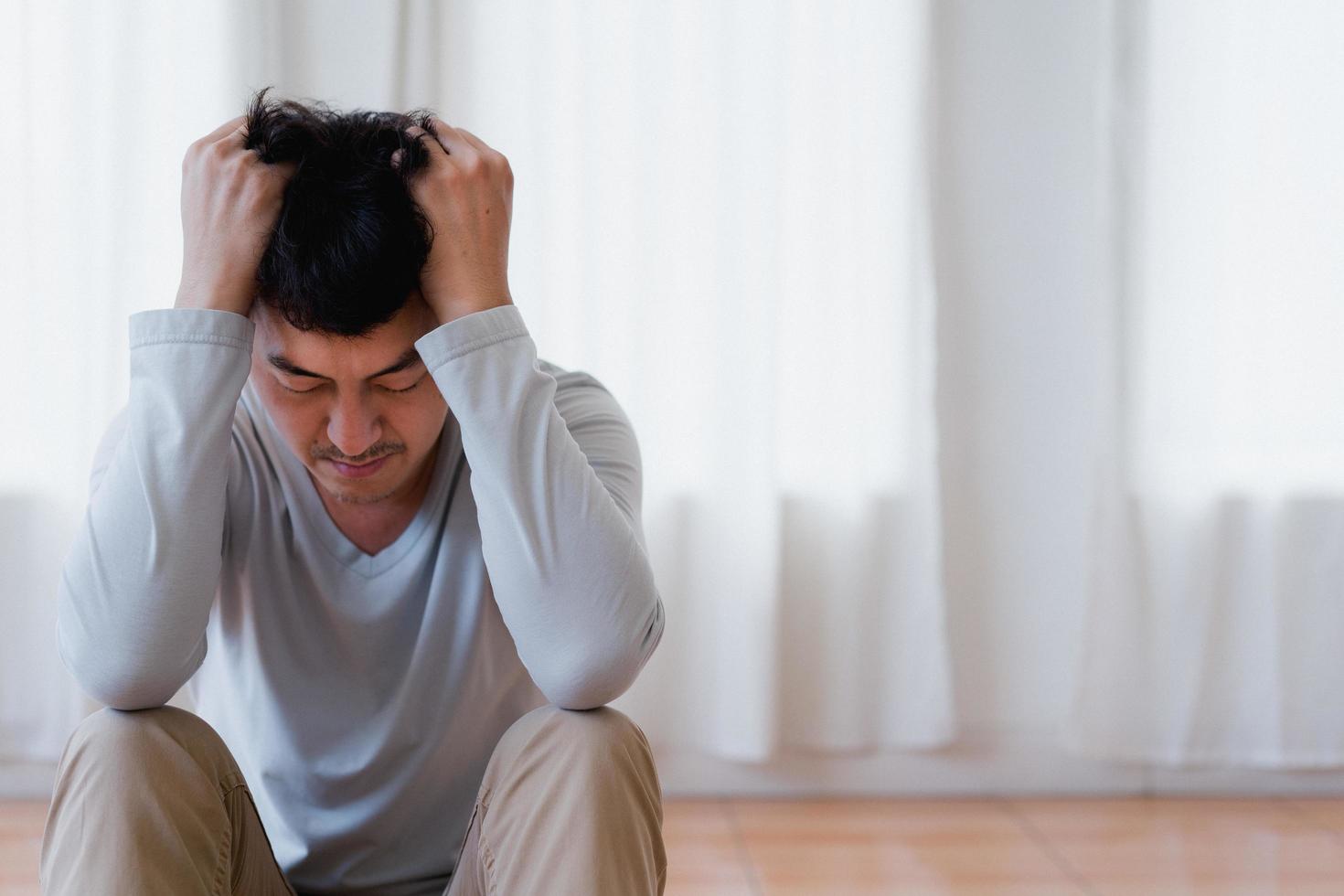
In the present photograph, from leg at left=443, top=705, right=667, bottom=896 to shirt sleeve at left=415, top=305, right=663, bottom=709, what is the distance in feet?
0.14

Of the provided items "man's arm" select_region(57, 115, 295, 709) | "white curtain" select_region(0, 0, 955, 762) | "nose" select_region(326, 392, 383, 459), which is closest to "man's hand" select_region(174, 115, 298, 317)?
"man's arm" select_region(57, 115, 295, 709)

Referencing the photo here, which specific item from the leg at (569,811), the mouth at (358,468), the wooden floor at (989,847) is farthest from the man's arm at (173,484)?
the wooden floor at (989,847)

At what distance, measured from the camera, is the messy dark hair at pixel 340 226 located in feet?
3.90

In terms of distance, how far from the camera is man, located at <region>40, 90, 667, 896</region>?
109cm

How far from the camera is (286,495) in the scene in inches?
52.6

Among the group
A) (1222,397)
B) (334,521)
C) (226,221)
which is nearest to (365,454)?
(334,521)

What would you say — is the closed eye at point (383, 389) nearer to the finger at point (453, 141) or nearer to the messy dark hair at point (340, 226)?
the messy dark hair at point (340, 226)

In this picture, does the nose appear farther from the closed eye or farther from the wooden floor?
the wooden floor

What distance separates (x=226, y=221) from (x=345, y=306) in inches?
6.5

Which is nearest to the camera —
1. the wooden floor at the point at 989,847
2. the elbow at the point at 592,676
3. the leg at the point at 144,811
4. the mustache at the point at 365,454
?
the leg at the point at 144,811

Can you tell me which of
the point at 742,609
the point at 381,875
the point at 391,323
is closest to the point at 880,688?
the point at 742,609

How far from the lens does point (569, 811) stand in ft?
3.50

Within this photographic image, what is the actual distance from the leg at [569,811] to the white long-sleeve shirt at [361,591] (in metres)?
0.04

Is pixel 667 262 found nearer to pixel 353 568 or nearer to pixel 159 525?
pixel 353 568
